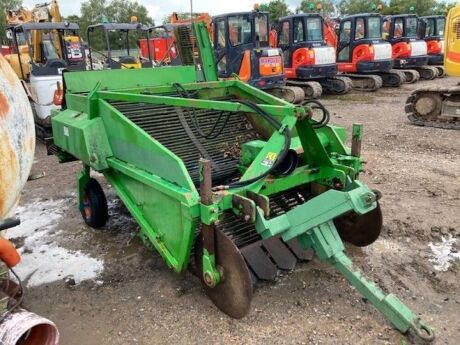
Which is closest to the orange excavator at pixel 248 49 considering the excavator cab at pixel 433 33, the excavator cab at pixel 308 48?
the excavator cab at pixel 308 48

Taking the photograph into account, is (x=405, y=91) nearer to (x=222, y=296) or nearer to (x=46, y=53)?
(x=46, y=53)

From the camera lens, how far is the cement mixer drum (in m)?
1.96

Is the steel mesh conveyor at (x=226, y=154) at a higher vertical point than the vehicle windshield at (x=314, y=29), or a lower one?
lower

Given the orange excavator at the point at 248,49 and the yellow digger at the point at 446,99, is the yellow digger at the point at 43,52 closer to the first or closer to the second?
the orange excavator at the point at 248,49

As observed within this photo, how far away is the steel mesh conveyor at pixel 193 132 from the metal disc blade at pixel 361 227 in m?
1.01

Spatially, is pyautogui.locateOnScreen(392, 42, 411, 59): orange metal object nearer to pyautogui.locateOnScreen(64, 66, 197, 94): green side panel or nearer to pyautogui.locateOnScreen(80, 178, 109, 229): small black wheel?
pyautogui.locateOnScreen(64, 66, 197, 94): green side panel

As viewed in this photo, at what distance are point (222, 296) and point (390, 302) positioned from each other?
1035mm

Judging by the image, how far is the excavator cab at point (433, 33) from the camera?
16.2 m

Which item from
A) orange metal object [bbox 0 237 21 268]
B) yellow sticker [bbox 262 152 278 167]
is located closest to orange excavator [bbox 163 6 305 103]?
yellow sticker [bbox 262 152 278 167]

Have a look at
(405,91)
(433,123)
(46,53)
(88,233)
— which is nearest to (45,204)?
(88,233)

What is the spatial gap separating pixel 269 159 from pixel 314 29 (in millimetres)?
9784

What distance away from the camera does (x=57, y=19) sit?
31.7ft

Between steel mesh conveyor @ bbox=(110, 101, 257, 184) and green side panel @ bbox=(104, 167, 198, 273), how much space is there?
50 cm

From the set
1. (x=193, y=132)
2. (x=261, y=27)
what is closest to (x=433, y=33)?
(x=261, y=27)
